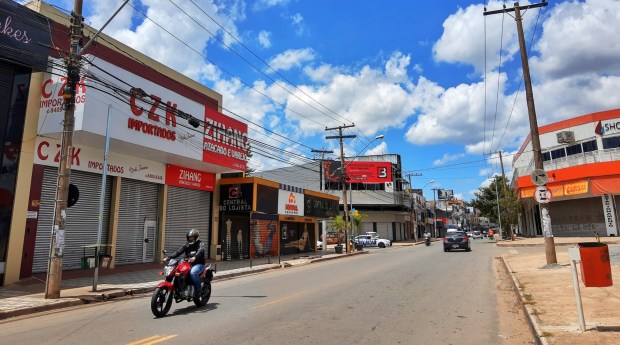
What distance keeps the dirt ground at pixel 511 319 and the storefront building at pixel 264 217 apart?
15.7 metres

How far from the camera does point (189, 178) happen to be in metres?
23.3

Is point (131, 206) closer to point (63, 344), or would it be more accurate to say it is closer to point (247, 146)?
point (247, 146)

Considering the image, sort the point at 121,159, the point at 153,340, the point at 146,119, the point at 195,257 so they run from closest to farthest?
the point at 153,340 → the point at 195,257 → the point at 146,119 → the point at 121,159

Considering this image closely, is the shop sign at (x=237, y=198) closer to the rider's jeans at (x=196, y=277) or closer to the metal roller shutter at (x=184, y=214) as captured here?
the metal roller shutter at (x=184, y=214)

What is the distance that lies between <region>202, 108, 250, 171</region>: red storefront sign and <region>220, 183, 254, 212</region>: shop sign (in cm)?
161

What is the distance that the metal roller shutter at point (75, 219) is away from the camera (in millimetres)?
15578

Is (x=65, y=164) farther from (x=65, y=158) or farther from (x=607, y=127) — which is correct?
(x=607, y=127)

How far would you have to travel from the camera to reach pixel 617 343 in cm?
550

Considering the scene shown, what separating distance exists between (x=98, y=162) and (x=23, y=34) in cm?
542

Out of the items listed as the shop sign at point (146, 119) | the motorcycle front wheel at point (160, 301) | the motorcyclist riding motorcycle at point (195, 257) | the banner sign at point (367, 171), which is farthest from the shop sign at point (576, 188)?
the motorcycle front wheel at point (160, 301)

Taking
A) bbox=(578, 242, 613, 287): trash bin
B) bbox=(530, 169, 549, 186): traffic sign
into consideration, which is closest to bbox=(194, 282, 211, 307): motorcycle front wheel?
bbox=(578, 242, 613, 287): trash bin

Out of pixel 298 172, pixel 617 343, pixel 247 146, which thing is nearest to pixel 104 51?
pixel 247 146

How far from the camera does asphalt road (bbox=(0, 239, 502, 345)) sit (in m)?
6.66

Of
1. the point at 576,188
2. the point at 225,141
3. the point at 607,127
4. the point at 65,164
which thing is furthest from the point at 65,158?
the point at 607,127
